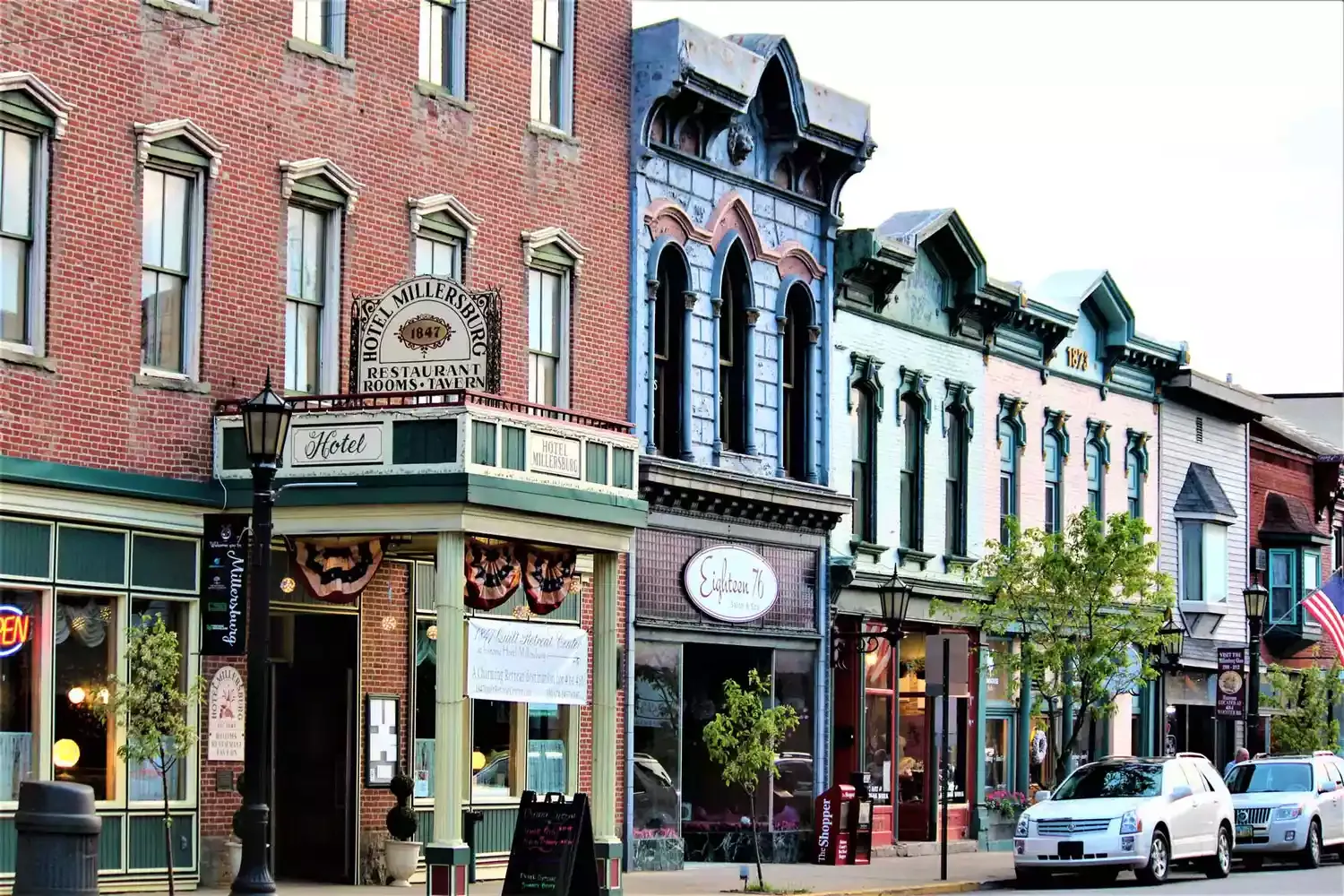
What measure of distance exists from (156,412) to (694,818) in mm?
11378

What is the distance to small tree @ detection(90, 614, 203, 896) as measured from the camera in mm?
21328

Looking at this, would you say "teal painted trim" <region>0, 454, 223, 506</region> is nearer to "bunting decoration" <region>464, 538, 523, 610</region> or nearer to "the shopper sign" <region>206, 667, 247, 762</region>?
"the shopper sign" <region>206, 667, 247, 762</region>

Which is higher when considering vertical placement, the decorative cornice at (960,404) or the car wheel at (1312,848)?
the decorative cornice at (960,404)

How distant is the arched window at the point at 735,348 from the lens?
32812mm

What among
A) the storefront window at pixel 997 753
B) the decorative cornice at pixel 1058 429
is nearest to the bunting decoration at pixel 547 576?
the storefront window at pixel 997 753

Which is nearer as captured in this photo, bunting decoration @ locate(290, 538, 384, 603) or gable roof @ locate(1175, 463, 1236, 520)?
bunting decoration @ locate(290, 538, 384, 603)

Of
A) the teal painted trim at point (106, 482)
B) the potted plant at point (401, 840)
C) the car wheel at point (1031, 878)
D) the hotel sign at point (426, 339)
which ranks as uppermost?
the hotel sign at point (426, 339)

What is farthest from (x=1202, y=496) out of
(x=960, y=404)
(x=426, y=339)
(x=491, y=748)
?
(x=426, y=339)

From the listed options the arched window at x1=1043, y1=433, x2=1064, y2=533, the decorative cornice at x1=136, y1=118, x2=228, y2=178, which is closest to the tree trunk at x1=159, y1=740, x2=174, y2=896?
the decorative cornice at x1=136, y1=118, x2=228, y2=178

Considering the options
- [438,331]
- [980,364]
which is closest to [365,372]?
[438,331]

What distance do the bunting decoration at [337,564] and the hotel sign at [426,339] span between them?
1.89 metres

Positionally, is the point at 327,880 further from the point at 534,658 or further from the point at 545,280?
the point at 545,280

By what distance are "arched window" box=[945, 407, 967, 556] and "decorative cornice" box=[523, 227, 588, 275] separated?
36.9ft

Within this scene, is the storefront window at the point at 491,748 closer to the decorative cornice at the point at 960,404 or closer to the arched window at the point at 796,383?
the arched window at the point at 796,383
